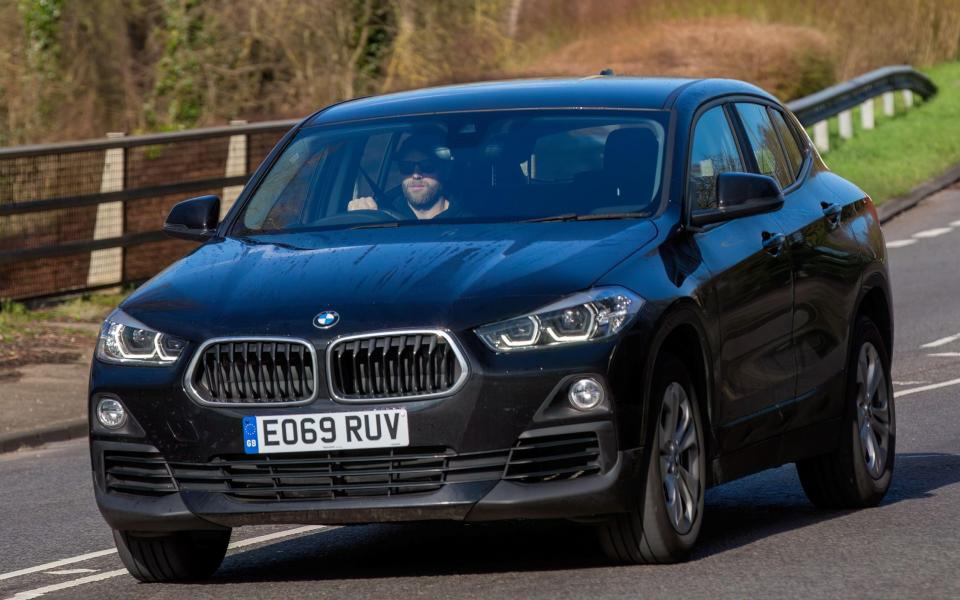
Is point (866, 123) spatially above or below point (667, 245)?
below

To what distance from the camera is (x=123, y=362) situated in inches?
294

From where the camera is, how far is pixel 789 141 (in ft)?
31.5

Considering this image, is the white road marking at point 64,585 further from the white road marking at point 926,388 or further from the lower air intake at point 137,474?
the white road marking at point 926,388

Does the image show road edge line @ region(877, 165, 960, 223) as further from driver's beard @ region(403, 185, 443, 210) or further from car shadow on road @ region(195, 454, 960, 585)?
driver's beard @ region(403, 185, 443, 210)

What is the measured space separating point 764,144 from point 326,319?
9.11 ft

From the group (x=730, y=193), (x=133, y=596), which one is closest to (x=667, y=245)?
(x=730, y=193)

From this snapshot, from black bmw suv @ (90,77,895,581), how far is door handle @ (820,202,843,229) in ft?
0.55

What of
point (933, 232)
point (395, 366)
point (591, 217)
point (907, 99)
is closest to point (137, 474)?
point (395, 366)

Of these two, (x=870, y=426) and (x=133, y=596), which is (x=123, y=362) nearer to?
(x=133, y=596)

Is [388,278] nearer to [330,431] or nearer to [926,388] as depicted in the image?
[330,431]

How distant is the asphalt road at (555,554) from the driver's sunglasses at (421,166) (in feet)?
4.59

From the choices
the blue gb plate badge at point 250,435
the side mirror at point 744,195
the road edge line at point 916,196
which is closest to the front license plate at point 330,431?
the blue gb plate badge at point 250,435

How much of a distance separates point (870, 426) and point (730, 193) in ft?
5.68

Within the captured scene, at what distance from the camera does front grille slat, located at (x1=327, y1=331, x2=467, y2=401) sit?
7016 millimetres
